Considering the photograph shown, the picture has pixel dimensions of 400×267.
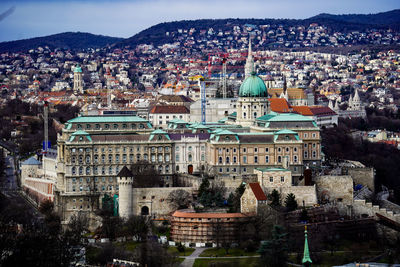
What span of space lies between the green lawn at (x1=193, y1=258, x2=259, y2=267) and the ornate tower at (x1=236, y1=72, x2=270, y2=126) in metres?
35.8

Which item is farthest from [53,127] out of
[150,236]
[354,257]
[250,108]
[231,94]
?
[354,257]

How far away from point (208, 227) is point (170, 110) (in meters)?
54.2

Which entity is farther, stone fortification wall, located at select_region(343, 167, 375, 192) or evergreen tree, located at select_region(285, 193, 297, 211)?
stone fortification wall, located at select_region(343, 167, 375, 192)

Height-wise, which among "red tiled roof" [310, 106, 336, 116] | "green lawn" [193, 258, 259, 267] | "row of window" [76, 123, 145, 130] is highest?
"row of window" [76, 123, 145, 130]

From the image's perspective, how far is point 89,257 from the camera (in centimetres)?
8538

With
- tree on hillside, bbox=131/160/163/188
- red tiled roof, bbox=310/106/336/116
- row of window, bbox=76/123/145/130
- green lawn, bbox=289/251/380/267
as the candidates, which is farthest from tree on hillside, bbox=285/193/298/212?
red tiled roof, bbox=310/106/336/116

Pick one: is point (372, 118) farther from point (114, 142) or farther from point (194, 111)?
point (114, 142)

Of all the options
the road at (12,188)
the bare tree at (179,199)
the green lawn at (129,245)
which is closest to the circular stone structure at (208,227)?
the green lawn at (129,245)

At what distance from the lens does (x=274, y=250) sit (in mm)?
83312

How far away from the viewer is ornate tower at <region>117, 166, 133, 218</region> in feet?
325

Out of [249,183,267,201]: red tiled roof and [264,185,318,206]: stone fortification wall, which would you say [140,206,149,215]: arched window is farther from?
[264,185,318,206]: stone fortification wall

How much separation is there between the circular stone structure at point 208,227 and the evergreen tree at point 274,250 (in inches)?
268

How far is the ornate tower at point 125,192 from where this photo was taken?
99.0m

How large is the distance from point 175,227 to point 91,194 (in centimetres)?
1379
